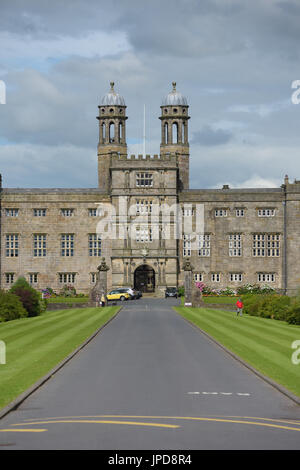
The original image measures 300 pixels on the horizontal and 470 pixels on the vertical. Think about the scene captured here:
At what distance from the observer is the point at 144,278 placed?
8719cm

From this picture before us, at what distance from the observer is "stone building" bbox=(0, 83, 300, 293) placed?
8269cm

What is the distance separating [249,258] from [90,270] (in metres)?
17.8

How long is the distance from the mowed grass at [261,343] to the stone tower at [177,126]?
51528mm

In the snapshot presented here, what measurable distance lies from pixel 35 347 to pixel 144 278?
59.1m

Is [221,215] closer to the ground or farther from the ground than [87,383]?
farther from the ground

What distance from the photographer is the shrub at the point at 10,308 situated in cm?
4866

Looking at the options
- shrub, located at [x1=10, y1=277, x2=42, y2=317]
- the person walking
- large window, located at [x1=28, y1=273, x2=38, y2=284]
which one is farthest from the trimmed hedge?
→ large window, located at [x1=28, y1=273, x2=38, y2=284]

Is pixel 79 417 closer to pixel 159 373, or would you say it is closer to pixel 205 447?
pixel 205 447

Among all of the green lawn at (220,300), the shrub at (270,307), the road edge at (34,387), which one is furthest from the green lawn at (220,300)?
the road edge at (34,387)

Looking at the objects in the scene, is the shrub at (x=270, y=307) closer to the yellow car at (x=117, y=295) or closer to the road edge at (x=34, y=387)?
the yellow car at (x=117, y=295)

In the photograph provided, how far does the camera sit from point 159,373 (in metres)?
21.1

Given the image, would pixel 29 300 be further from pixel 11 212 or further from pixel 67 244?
pixel 11 212

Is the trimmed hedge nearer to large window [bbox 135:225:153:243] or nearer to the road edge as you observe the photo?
the road edge

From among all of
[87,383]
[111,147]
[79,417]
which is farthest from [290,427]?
[111,147]
